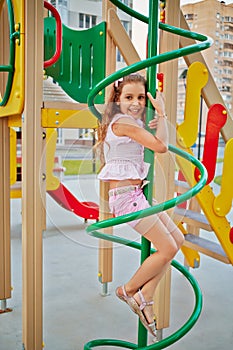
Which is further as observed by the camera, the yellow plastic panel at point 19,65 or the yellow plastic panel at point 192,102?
the yellow plastic panel at point 192,102

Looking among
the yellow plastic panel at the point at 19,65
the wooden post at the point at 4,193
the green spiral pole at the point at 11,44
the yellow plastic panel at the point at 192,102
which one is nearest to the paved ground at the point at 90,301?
the wooden post at the point at 4,193

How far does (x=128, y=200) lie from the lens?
122cm

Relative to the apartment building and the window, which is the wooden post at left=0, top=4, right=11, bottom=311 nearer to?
the window

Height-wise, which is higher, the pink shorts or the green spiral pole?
the green spiral pole

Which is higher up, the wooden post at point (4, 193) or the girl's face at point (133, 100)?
the girl's face at point (133, 100)

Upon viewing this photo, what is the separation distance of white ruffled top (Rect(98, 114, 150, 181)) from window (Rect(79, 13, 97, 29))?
4.80 feet

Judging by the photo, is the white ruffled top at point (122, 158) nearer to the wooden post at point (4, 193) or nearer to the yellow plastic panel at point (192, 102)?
the yellow plastic panel at point (192, 102)

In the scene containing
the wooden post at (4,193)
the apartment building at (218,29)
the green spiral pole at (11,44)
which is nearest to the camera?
the green spiral pole at (11,44)

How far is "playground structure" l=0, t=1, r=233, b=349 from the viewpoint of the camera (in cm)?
156

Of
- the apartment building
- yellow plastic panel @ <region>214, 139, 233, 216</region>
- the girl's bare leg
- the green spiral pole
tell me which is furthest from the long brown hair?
the apartment building

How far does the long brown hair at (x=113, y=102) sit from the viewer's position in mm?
1188

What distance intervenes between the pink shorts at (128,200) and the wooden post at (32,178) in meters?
0.48

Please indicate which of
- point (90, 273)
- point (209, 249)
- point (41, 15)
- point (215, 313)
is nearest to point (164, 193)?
point (41, 15)

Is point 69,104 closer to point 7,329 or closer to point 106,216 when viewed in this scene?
point 106,216
